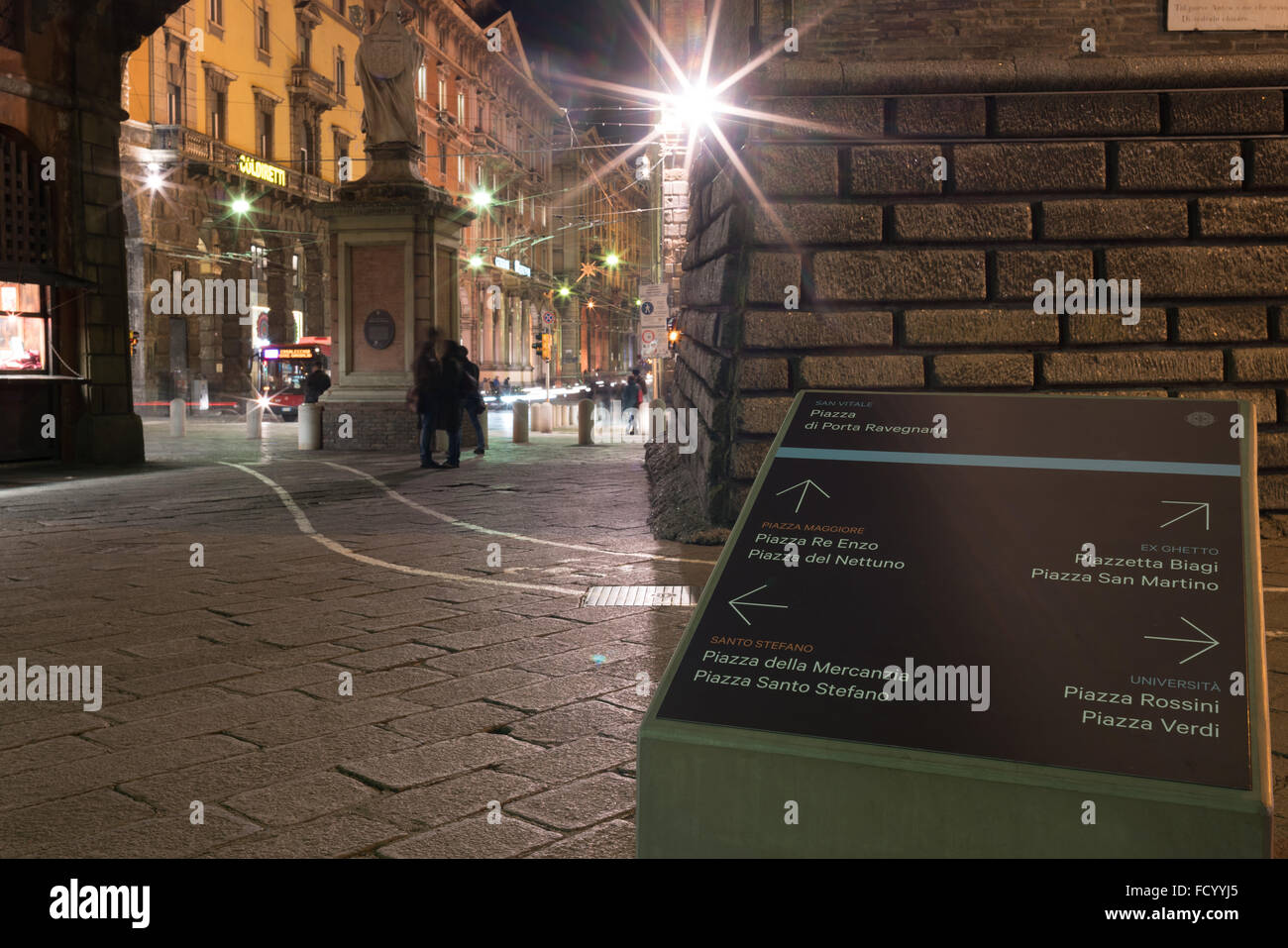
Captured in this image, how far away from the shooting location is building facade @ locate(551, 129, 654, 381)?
7025 centimetres

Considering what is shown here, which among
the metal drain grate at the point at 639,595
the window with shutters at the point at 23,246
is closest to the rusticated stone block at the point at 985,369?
the metal drain grate at the point at 639,595

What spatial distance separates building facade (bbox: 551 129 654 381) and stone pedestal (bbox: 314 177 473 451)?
1822 inches

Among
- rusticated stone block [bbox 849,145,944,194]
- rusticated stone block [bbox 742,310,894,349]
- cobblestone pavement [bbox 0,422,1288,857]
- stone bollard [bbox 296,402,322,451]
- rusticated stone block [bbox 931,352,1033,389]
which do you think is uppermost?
rusticated stone block [bbox 849,145,944,194]

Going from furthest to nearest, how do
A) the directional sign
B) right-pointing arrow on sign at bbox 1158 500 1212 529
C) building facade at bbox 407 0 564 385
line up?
1. building facade at bbox 407 0 564 385
2. right-pointing arrow on sign at bbox 1158 500 1212 529
3. the directional sign

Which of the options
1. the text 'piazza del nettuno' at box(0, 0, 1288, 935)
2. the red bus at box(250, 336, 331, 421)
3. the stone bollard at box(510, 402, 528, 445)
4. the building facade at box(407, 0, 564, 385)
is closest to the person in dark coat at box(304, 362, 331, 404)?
the text 'piazza del nettuno' at box(0, 0, 1288, 935)

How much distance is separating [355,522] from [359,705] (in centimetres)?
524

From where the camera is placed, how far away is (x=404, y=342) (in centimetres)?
1686

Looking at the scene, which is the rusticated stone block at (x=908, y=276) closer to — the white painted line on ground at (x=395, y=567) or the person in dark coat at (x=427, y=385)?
the white painted line on ground at (x=395, y=567)

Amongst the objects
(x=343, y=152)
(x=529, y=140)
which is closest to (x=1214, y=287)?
(x=343, y=152)

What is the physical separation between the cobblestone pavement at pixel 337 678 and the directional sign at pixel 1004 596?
0.95m

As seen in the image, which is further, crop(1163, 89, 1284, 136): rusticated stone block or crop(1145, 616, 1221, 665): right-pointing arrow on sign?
crop(1163, 89, 1284, 136): rusticated stone block

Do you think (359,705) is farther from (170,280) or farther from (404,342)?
(170,280)

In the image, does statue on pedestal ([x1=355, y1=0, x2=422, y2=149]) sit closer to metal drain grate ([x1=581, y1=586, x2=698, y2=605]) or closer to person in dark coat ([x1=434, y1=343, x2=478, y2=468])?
person in dark coat ([x1=434, y1=343, x2=478, y2=468])

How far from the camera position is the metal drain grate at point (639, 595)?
6.05 m
